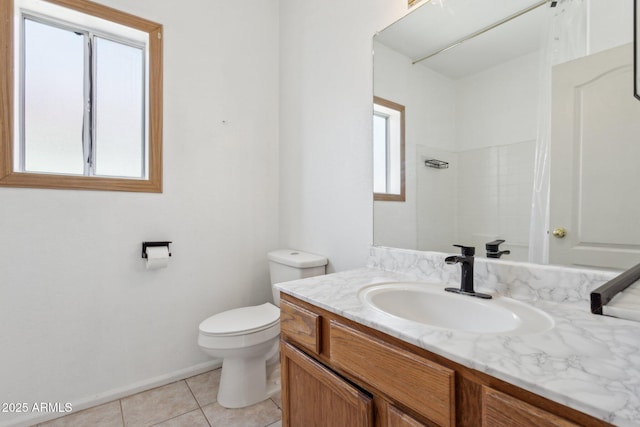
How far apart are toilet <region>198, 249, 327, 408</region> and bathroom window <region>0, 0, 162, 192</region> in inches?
35.9

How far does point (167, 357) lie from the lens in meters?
1.81

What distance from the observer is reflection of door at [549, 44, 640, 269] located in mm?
805

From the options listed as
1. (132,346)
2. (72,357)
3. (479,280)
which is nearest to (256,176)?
(132,346)

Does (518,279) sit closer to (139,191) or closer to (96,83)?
(139,191)

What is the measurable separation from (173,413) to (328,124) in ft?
5.93

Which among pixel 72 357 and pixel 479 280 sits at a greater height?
pixel 479 280

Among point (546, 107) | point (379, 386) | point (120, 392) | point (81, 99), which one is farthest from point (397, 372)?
point (81, 99)

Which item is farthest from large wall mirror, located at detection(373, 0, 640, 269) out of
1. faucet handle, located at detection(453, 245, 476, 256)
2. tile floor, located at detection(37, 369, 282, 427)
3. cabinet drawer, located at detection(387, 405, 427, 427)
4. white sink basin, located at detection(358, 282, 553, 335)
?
tile floor, located at detection(37, 369, 282, 427)

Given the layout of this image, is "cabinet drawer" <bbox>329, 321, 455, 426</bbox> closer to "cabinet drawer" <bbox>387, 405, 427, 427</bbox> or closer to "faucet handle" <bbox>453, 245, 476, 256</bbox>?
"cabinet drawer" <bbox>387, 405, 427, 427</bbox>

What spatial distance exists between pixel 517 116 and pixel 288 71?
5.33ft

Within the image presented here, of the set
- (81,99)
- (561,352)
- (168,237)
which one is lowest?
(561,352)

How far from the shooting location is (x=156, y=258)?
5.49 feet

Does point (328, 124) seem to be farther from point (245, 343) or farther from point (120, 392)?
point (120, 392)

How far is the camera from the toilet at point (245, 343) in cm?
151
